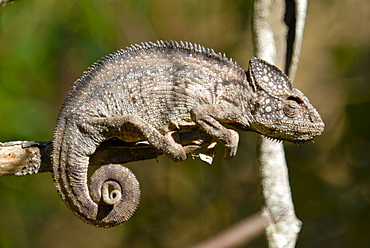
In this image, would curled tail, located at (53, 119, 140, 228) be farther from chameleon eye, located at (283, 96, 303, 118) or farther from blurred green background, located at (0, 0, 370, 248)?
blurred green background, located at (0, 0, 370, 248)

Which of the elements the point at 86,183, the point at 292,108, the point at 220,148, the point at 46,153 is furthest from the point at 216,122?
the point at 220,148

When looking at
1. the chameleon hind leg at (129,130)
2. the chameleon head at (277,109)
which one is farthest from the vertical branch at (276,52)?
the chameleon hind leg at (129,130)

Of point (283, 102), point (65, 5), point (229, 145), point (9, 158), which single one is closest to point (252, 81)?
point (283, 102)

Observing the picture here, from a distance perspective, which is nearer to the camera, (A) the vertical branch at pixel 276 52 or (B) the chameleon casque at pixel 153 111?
(B) the chameleon casque at pixel 153 111

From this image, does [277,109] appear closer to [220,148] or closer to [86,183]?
[86,183]

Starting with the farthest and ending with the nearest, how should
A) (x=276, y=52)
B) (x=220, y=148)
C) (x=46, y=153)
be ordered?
1. (x=220, y=148)
2. (x=276, y=52)
3. (x=46, y=153)

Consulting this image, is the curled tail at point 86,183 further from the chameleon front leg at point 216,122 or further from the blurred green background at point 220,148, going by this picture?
the blurred green background at point 220,148

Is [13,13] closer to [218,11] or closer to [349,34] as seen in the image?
[218,11]
